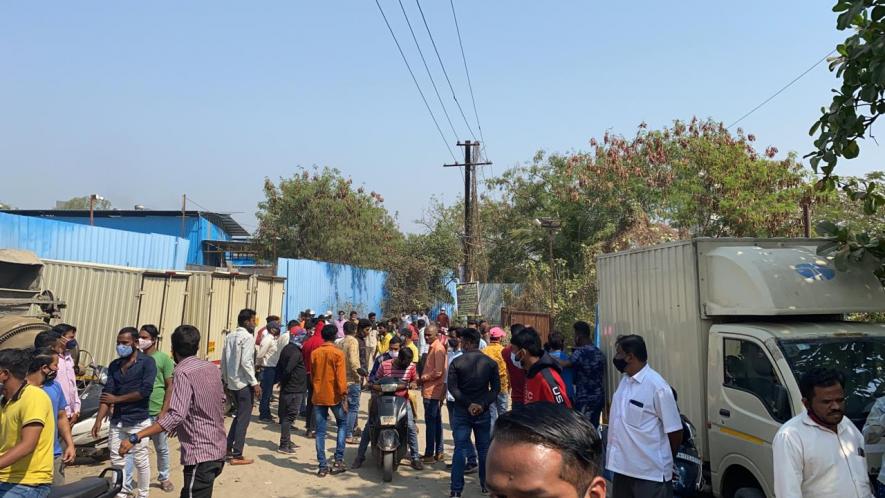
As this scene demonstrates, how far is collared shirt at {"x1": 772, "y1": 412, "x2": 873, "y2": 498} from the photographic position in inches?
120

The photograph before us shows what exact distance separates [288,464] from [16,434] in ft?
14.8

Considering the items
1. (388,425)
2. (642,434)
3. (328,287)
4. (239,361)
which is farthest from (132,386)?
(328,287)

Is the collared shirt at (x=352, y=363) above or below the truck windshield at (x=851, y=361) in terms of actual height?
below

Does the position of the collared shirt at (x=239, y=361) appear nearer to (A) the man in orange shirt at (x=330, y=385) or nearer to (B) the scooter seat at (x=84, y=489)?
(A) the man in orange shirt at (x=330, y=385)

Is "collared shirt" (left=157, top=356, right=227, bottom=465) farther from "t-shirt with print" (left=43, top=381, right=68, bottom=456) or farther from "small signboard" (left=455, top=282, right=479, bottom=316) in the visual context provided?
"small signboard" (left=455, top=282, right=479, bottom=316)

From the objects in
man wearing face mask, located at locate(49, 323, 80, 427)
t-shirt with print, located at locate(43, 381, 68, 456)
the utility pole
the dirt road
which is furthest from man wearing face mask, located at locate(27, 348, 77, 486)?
the utility pole

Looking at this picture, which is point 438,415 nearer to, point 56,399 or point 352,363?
point 352,363

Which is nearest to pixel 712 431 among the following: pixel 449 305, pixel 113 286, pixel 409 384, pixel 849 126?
pixel 849 126

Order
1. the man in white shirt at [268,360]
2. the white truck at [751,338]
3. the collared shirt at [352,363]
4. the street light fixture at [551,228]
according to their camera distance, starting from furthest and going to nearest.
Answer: the street light fixture at [551,228]
the man in white shirt at [268,360]
the collared shirt at [352,363]
the white truck at [751,338]

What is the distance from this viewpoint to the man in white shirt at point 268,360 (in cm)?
988

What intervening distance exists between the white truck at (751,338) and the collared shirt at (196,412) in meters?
4.18

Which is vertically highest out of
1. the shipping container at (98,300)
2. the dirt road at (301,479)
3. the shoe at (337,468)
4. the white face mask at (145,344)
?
the shipping container at (98,300)

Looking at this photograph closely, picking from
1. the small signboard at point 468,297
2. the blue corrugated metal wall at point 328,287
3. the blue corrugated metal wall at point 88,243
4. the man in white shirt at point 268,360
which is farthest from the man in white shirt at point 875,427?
the small signboard at point 468,297

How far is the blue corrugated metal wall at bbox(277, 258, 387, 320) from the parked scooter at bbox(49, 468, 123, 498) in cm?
1376
